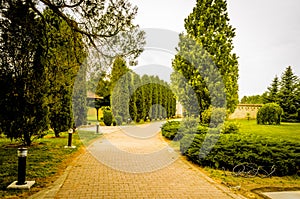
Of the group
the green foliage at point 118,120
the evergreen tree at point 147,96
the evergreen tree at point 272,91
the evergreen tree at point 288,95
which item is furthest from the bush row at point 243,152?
the evergreen tree at point 272,91

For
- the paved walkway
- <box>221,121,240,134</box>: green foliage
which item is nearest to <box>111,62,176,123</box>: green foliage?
<box>221,121,240,134</box>: green foliage

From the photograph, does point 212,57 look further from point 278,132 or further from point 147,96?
point 147,96

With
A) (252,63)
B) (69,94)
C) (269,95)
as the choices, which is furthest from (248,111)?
(69,94)

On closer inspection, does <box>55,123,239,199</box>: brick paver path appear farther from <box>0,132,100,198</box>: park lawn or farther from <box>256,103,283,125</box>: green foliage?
<box>256,103,283,125</box>: green foliage

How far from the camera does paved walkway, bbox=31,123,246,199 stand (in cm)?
508

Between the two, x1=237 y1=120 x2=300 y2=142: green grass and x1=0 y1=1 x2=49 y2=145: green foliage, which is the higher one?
x1=0 y1=1 x2=49 y2=145: green foliage

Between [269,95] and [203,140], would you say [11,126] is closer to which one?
[203,140]

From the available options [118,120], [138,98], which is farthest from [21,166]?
[138,98]

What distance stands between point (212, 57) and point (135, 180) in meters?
6.97

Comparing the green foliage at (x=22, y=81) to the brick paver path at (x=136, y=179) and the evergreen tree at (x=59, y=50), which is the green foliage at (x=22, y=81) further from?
the brick paver path at (x=136, y=179)

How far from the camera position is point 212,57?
36.1ft

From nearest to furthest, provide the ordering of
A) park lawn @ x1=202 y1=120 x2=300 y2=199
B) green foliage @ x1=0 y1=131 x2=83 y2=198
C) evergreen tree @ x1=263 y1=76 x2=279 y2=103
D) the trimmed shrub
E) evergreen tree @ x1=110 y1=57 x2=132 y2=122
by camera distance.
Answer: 1. green foliage @ x1=0 y1=131 x2=83 y2=198
2. park lawn @ x1=202 y1=120 x2=300 y2=199
3. the trimmed shrub
4. evergreen tree @ x1=110 y1=57 x2=132 y2=122
5. evergreen tree @ x1=263 y1=76 x2=279 y2=103

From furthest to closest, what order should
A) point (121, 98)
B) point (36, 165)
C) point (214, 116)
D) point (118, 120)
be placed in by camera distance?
point (121, 98)
point (118, 120)
point (214, 116)
point (36, 165)

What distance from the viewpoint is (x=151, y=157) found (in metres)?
9.40
